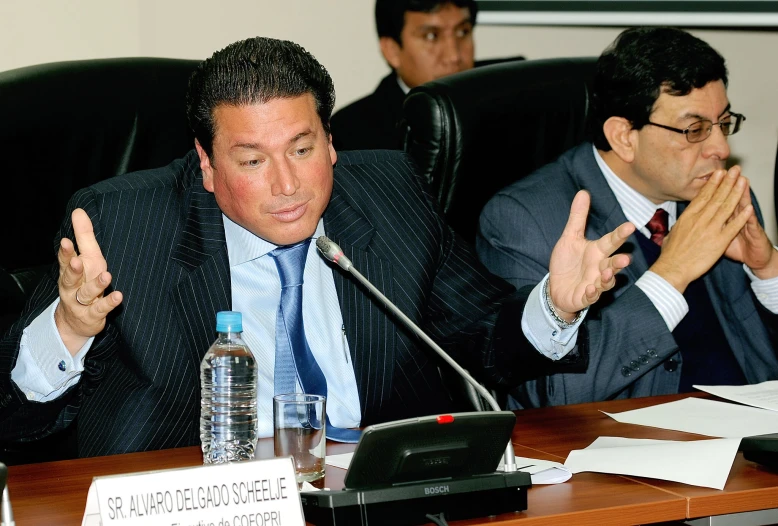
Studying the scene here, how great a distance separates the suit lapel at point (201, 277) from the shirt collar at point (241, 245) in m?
0.03

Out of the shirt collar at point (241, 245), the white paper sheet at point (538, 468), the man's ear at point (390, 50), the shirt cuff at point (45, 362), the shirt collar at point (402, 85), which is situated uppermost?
the man's ear at point (390, 50)

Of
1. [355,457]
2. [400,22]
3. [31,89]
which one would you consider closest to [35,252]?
[31,89]

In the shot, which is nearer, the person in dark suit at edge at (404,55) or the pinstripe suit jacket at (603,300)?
the pinstripe suit jacket at (603,300)

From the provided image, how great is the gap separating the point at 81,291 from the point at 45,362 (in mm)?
174

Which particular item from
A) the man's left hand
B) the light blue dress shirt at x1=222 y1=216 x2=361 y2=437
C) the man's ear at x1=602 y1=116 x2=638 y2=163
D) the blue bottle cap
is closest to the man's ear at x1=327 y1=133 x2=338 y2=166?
the light blue dress shirt at x1=222 y1=216 x2=361 y2=437

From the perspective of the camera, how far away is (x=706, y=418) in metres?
1.78

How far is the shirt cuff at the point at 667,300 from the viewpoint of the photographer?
215 centimetres

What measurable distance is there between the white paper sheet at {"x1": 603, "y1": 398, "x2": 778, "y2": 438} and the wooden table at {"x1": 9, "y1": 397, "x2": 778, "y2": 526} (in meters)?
0.06

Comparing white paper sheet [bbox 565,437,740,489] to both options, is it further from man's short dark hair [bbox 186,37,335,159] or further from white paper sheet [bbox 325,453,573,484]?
man's short dark hair [bbox 186,37,335,159]

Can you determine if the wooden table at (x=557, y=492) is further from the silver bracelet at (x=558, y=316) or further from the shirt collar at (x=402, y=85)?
the shirt collar at (x=402, y=85)

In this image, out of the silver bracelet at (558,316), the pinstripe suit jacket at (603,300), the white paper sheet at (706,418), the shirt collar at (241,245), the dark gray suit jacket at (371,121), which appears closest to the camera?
the white paper sheet at (706,418)

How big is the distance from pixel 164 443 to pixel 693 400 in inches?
38.7

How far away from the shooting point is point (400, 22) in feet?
11.6

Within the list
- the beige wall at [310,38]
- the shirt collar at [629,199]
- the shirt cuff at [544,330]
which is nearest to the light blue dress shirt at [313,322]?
the shirt cuff at [544,330]
